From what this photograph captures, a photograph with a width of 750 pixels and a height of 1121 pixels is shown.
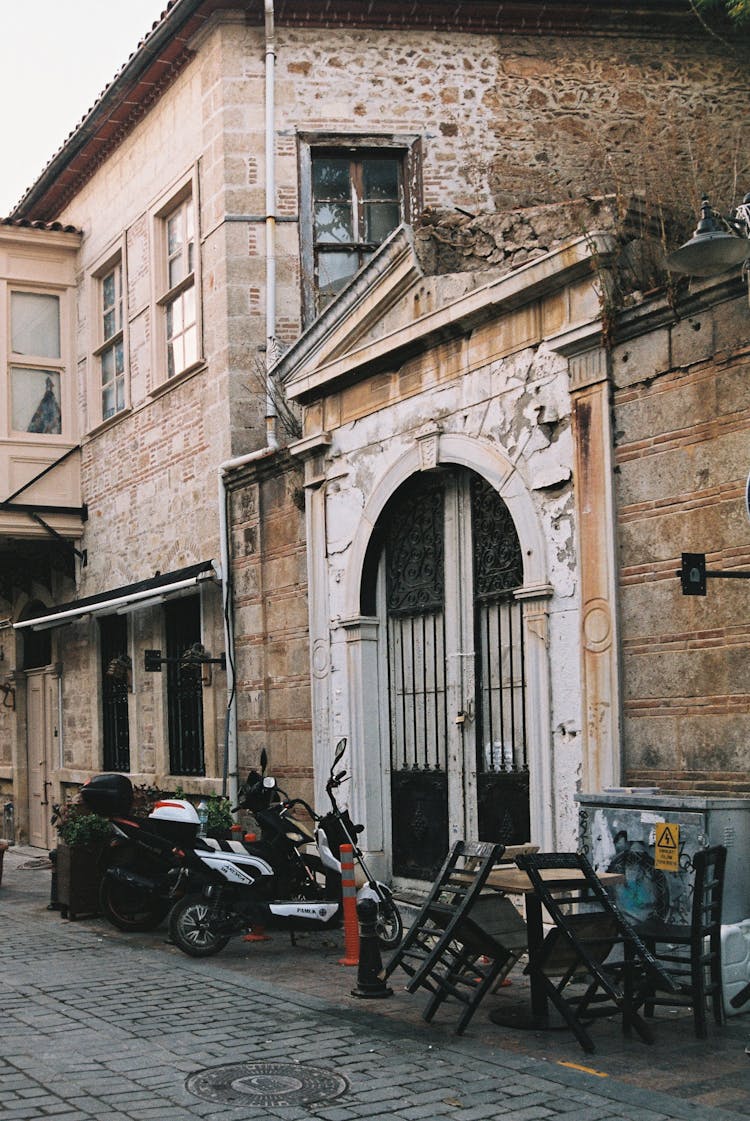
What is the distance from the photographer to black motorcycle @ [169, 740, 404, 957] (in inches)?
347

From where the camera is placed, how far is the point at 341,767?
1080 cm

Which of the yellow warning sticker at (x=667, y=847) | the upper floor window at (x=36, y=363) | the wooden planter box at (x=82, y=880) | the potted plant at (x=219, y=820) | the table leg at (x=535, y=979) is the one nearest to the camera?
the table leg at (x=535, y=979)

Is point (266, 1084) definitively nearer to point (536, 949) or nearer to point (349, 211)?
point (536, 949)

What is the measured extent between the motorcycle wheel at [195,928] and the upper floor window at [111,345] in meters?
8.25

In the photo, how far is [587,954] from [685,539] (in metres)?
2.45

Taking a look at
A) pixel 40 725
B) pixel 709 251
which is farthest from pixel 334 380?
pixel 40 725

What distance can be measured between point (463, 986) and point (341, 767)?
136 inches

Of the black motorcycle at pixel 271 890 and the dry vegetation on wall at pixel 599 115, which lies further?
the dry vegetation on wall at pixel 599 115

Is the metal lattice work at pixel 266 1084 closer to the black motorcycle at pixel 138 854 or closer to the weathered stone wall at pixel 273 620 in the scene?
the black motorcycle at pixel 138 854

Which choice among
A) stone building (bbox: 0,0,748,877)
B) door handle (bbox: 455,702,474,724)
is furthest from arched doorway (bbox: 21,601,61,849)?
door handle (bbox: 455,702,474,724)

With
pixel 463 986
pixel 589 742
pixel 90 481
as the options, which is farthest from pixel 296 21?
pixel 463 986

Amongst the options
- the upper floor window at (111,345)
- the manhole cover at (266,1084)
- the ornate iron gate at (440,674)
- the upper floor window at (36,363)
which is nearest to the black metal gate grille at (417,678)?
the ornate iron gate at (440,674)

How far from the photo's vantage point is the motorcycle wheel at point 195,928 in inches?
346

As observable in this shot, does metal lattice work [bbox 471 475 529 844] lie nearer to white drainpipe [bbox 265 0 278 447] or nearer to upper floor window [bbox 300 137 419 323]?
white drainpipe [bbox 265 0 278 447]
